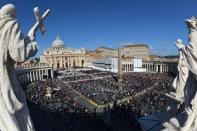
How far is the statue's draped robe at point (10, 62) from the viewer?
154 inches

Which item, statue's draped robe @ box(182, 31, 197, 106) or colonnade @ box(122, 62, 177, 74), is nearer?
statue's draped robe @ box(182, 31, 197, 106)

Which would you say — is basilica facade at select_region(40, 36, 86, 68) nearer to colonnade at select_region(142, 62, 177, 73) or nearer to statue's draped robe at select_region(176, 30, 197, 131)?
colonnade at select_region(142, 62, 177, 73)

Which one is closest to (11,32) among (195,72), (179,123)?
(195,72)

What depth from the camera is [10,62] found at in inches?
164

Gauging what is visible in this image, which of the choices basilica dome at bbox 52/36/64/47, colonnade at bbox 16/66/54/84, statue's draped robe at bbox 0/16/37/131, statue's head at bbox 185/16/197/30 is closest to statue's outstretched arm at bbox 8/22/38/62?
statue's draped robe at bbox 0/16/37/131

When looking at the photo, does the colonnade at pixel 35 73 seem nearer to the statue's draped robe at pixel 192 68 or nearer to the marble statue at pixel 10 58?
the statue's draped robe at pixel 192 68

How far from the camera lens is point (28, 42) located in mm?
4152

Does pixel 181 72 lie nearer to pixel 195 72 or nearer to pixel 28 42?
pixel 195 72

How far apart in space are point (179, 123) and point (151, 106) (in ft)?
80.2

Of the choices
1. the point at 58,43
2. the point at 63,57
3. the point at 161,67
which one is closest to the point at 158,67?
the point at 161,67

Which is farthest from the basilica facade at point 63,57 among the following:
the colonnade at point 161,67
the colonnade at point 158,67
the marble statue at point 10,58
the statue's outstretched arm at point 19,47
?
the statue's outstretched arm at point 19,47

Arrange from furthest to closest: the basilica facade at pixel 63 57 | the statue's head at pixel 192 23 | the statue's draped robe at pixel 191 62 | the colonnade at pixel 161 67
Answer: the basilica facade at pixel 63 57
the colonnade at pixel 161 67
the statue's head at pixel 192 23
the statue's draped robe at pixel 191 62

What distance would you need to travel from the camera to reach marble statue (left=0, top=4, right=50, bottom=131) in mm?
3913

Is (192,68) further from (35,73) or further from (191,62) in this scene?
(35,73)
